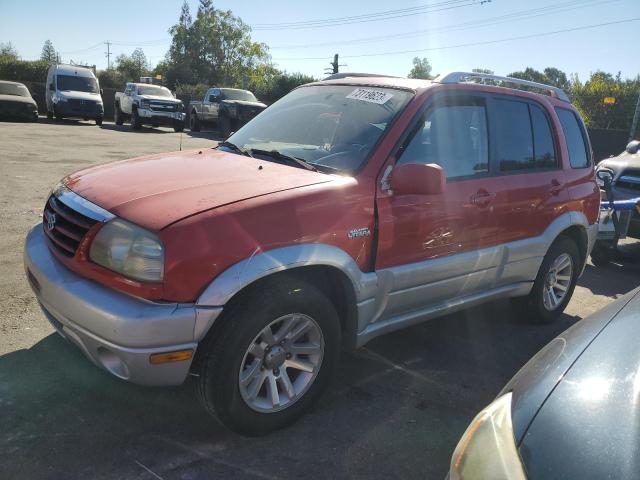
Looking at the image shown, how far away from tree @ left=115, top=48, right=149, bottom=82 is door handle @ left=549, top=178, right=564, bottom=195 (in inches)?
2655

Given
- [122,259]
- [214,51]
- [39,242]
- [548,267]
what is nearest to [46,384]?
[39,242]

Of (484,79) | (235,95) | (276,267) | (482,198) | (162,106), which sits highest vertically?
(235,95)

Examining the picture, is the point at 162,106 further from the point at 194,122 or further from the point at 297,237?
the point at 297,237

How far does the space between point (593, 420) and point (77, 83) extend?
81.1 feet

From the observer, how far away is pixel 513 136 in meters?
4.02

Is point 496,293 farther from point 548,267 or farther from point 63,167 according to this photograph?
point 63,167

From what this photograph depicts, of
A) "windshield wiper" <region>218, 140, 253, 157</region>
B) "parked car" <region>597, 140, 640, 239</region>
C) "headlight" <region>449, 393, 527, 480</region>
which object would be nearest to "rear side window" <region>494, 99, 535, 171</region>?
"windshield wiper" <region>218, 140, 253, 157</region>

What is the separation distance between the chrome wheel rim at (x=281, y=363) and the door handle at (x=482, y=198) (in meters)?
1.44

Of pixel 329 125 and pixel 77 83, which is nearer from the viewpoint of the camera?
pixel 329 125

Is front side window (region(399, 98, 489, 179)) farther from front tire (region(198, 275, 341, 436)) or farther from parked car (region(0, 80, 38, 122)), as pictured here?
parked car (region(0, 80, 38, 122))

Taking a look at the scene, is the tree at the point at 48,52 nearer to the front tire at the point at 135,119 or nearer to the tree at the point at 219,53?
the tree at the point at 219,53

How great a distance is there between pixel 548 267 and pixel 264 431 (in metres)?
2.87

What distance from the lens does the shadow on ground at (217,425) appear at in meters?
2.51

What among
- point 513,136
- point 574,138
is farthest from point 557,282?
point 513,136
